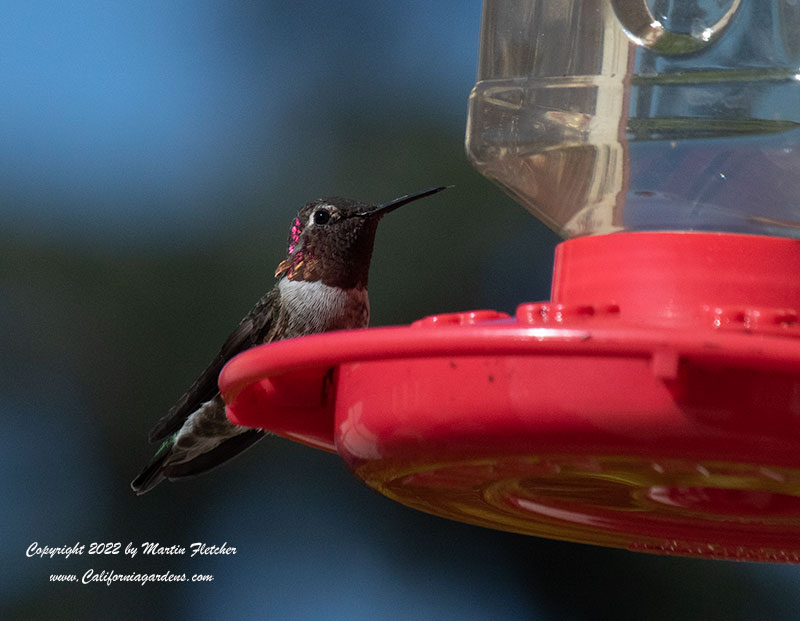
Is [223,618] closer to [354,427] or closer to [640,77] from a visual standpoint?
[640,77]

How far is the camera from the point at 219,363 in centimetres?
420

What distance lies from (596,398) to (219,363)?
266 cm

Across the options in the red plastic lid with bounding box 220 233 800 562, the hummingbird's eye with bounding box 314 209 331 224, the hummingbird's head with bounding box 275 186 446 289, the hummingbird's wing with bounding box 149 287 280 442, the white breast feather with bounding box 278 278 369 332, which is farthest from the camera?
the hummingbird's eye with bounding box 314 209 331 224

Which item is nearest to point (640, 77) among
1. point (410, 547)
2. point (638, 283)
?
point (638, 283)

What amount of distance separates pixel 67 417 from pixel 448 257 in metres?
2.14

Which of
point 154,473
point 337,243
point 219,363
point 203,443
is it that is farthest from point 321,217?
point 154,473

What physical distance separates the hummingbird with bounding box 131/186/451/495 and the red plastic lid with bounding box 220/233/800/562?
1827 millimetres

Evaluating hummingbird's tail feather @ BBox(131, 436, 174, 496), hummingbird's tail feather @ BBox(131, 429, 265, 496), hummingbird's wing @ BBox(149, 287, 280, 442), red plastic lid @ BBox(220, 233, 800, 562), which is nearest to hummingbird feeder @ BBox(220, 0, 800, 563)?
red plastic lid @ BBox(220, 233, 800, 562)

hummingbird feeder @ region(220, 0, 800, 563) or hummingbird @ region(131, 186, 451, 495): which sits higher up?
hummingbird feeder @ region(220, 0, 800, 563)

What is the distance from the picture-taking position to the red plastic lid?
166 cm

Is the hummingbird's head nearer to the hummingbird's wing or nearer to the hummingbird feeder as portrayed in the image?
the hummingbird's wing

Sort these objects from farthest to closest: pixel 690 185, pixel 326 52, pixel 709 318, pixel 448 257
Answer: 1. pixel 326 52
2. pixel 448 257
3. pixel 690 185
4. pixel 709 318

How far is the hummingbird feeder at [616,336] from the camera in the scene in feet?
5.46

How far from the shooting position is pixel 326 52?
26.3ft
